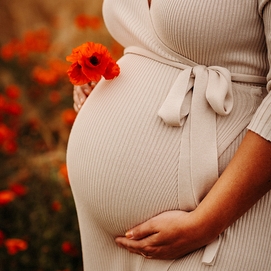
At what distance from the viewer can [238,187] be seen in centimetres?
84

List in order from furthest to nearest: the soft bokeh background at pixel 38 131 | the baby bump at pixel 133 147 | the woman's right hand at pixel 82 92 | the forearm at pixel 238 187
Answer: the soft bokeh background at pixel 38 131 → the woman's right hand at pixel 82 92 → the baby bump at pixel 133 147 → the forearm at pixel 238 187

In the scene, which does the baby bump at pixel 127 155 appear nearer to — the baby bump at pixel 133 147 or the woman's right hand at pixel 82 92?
the baby bump at pixel 133 147

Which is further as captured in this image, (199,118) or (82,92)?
(82,92)

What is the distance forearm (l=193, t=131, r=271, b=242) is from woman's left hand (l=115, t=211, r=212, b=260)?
27 mm

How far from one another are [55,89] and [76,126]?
2.36 metres

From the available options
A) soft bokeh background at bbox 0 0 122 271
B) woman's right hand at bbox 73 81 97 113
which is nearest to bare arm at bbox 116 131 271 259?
woman's right hand at bbox 73 81 97 113

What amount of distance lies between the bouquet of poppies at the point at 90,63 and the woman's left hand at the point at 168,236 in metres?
0.40

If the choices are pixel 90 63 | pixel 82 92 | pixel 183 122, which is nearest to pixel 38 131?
pixel 82 92

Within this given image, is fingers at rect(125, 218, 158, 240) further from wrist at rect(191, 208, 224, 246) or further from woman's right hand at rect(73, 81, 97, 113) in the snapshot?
woman's right hand at rect(73, 81, 97, 113)

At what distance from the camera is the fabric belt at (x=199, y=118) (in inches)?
35.2

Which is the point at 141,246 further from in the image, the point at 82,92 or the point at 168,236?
the point at 82,92

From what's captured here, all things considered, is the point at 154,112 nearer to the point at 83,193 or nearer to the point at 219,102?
the point at 219,102

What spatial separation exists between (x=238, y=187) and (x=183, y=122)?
20 centimetres

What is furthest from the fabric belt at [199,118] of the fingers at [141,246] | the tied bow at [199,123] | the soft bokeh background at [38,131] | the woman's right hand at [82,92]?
the soft bokeh background at [38,131]
